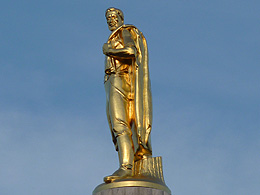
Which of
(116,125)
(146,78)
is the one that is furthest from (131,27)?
(116,125)

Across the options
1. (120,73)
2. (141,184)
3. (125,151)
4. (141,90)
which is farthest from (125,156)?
(120,73)

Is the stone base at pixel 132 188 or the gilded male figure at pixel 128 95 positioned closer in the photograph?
the stone base at pixel 132 188

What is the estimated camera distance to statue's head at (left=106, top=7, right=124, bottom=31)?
14570mm

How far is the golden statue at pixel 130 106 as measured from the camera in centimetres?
1255

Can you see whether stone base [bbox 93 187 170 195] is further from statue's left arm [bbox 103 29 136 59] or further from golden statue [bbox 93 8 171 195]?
statue's left arm [bbox 103 29 136 59]

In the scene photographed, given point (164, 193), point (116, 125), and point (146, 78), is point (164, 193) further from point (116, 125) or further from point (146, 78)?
point (146, 78)

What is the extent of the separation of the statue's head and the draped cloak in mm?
367

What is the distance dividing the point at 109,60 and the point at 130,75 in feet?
2.30

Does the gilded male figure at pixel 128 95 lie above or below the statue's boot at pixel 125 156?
above

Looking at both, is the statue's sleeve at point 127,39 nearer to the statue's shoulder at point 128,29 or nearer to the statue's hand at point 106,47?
the statue's shoulder at point 128,29

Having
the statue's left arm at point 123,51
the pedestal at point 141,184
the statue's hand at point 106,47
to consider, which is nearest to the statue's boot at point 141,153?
the pedestal at point 141,184

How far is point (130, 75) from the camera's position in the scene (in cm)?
1367

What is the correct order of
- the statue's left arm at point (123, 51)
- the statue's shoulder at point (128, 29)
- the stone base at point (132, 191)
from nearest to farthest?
the stone base at point (132, 191), the statue's left arm at point (123, 51), the statue's shoulder at point (128, 29)

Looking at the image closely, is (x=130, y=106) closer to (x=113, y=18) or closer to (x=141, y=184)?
(x=141, y=184)
